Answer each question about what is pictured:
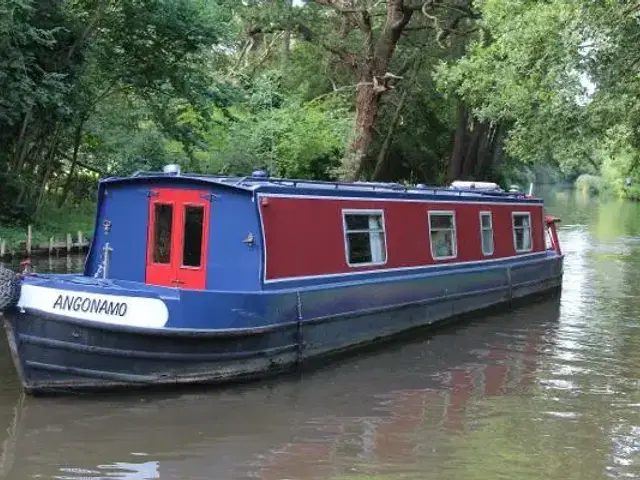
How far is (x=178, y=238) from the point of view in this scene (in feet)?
29.5

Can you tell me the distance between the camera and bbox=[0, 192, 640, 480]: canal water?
6.24m

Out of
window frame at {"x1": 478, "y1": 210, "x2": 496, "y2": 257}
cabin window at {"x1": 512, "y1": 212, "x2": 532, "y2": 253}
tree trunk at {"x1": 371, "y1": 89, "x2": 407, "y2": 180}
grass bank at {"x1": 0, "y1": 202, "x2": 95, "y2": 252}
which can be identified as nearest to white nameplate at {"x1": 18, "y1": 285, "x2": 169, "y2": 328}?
window frame at {"x1": 478, "y1": 210, "x2": 496, "y2": 257}

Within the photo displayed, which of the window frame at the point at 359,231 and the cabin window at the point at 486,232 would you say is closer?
the window frame at the point at 359,231

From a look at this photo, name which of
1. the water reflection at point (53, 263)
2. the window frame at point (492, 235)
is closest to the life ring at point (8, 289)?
the water reflection at point (53, 263)

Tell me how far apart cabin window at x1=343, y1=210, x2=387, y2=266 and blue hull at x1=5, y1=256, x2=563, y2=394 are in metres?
0.41


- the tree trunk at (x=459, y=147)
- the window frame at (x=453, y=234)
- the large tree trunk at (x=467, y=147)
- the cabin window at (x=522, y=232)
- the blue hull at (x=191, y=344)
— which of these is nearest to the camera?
the blue hull at (x=191, y=344)

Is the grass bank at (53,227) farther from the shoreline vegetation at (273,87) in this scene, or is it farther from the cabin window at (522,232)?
the cabin window at (522,232)

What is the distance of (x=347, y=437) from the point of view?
22.9 feet

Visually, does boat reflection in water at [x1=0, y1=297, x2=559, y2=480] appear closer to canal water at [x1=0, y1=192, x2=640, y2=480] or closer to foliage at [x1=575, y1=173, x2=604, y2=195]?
canal water at [x1=0, y1=192, x2=640, y2=480]

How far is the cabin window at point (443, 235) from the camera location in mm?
12279

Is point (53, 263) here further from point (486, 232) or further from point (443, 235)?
point (486, 232)

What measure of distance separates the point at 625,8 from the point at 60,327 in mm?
9729

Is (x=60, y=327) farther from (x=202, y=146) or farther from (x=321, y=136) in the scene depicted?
(x=321, y=136)

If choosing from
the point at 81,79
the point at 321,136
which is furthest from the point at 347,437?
the point at 321,136
